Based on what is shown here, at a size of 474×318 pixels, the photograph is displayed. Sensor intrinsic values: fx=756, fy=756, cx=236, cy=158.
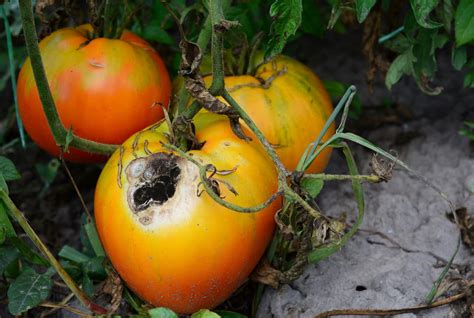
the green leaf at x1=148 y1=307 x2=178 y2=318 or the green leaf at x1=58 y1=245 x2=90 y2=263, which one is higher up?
the green leaf at x1=148 y1=307 x2=178 y2=318

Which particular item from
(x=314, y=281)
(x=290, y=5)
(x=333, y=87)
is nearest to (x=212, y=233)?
(x=314, y=281)

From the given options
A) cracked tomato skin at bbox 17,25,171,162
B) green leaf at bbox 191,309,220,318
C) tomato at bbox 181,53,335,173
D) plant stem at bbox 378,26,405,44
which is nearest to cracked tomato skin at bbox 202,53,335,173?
tomato at bbox 181,53,335,173

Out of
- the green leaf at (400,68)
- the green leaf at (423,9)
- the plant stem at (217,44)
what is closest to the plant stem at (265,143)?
the plant stem at (217,44)

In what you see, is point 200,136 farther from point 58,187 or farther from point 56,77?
point 58,187

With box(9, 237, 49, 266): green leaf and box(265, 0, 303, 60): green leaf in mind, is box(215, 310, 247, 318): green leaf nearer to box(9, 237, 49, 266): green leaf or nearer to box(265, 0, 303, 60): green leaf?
box(9, 237, 49, 266): green leaf

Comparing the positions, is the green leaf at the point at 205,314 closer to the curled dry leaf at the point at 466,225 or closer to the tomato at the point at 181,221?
the tomato at the point at 181,221

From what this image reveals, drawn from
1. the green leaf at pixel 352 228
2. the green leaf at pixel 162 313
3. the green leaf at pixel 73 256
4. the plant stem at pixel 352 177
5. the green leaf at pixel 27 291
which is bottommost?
the green leaf at pixel 73 256
